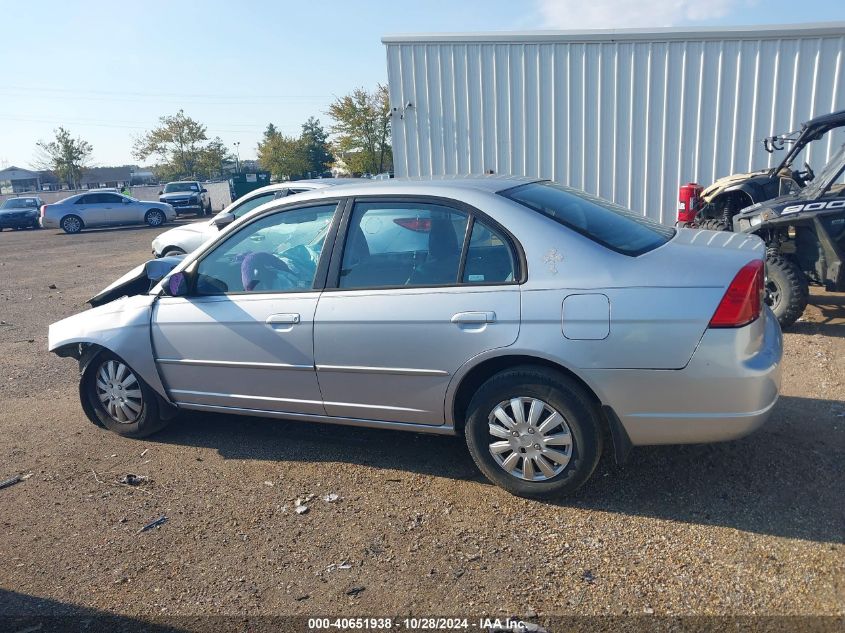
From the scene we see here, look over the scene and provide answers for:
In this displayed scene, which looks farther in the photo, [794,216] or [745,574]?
[794,216]

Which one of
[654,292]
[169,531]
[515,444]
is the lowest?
[169,531]

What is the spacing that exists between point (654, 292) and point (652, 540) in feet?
3.89

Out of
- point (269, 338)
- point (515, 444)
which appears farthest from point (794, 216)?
point (269, 338)

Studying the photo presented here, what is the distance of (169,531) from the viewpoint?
→ 3604mm

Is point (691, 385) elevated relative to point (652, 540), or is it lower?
elevated

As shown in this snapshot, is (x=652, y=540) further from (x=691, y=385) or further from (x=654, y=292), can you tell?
(x=654, y=292)

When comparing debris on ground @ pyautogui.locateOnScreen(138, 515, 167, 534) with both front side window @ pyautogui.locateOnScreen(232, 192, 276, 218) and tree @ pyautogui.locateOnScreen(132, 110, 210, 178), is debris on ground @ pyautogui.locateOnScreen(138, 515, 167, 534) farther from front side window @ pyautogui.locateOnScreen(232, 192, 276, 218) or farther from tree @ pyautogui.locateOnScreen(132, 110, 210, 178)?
tree @ pyautogui.locateOnScreen(132, 110, 210, 178)

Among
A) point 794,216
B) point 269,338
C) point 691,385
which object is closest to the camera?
point 691,385

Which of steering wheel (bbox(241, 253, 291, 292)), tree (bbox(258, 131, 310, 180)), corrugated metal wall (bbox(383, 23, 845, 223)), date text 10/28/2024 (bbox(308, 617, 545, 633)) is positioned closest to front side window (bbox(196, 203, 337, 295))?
steering wheel (bbox(241, 253, 291, 292))

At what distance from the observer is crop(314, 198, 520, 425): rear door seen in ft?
11.5

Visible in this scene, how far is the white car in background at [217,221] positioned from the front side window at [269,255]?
473 cm

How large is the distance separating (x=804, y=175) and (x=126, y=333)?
29.3 ft

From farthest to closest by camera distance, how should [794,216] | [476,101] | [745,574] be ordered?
[476,101]
[794,216]
[745,574]

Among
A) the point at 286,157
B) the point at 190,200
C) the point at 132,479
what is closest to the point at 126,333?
the point at 132,479
